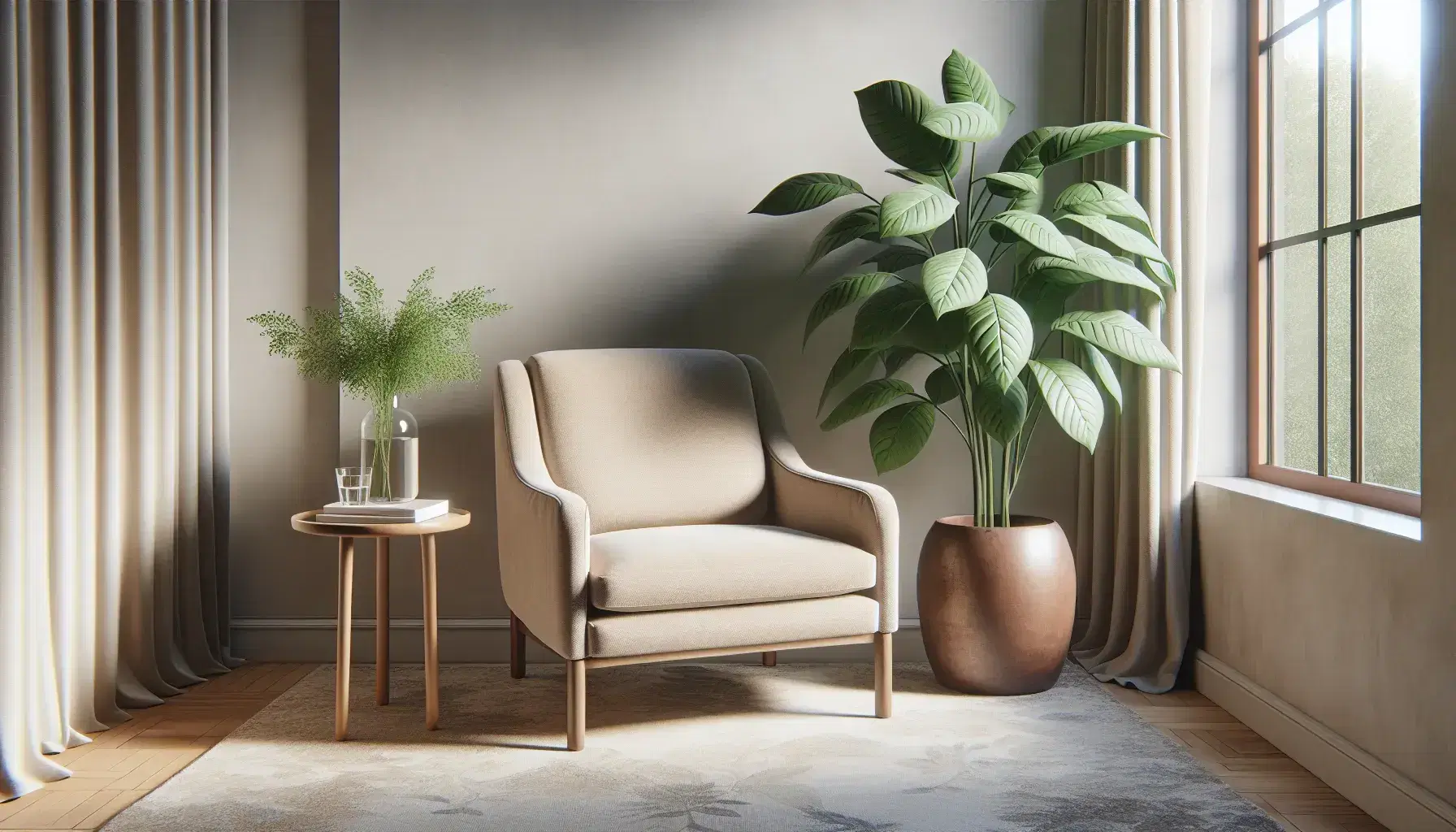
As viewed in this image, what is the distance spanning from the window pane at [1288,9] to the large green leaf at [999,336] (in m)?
1.08

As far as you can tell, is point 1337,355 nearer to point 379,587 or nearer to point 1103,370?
point 1103,370

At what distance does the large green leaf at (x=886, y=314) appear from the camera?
105 inches

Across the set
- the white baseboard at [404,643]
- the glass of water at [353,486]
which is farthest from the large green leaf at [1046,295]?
the glass of water at [353,486]

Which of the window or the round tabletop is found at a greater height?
the window

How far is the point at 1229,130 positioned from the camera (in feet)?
9.66

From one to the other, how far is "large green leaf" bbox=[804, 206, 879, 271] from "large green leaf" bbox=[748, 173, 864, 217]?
0.06 m

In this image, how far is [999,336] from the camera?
2.45 metres

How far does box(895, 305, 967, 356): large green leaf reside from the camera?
2.66m

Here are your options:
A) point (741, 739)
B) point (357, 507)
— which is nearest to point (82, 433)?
point (357, 507)

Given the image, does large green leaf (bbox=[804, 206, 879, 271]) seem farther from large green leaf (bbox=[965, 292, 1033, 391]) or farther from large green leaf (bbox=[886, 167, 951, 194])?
large green leaf (bbox=[965, 292, 1033, 391])

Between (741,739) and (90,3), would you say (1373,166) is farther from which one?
(90,3)

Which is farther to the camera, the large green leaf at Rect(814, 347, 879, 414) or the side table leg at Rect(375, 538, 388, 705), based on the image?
the large green leaf at Rect(814, 347, 879, 414)

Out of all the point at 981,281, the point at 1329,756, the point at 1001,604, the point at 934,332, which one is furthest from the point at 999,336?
the point at 1329,756

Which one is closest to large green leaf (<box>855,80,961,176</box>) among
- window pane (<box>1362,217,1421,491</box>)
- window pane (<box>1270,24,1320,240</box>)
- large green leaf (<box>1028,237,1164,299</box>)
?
large green leaf (<box>1028,237,1164,299</box>)
